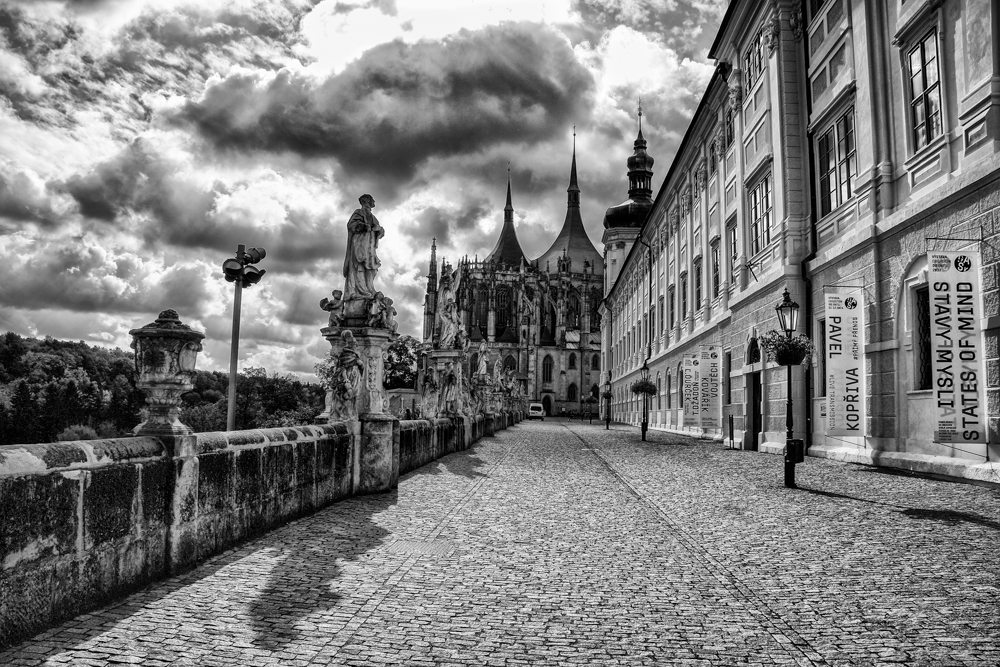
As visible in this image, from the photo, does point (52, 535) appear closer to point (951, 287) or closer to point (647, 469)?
point (951, 287)

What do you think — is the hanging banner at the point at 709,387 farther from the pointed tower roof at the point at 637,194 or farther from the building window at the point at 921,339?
the pointed tower roof at the point at 637,194

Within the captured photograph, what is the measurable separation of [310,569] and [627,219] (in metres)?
80.5

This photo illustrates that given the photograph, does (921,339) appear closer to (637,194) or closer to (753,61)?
(753,61)

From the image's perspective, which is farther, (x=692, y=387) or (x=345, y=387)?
(x=692, y=387)

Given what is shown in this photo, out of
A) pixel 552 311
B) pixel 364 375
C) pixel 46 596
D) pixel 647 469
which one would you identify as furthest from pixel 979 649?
pixel 552 311

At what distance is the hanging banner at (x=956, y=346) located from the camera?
10188 mm

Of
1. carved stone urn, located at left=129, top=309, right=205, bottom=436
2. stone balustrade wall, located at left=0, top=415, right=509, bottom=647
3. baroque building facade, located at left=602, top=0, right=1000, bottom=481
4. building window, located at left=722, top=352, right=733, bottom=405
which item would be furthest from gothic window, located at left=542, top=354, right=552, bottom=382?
carved stone urn, located at left=129, top=309, right=205, bottom=436

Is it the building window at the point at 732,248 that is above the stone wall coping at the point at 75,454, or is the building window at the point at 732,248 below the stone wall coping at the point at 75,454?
above

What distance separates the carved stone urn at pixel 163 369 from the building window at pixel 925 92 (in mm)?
12467

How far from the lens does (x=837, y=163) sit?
1694 cm

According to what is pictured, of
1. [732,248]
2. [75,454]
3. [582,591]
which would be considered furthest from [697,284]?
[75,454]

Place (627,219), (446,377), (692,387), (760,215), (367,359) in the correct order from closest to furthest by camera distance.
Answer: (367,359), (760,215), (446,377), (692,387), (627,219)

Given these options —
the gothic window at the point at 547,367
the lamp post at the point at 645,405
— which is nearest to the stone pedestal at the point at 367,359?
the lamp post at the point at 645,405

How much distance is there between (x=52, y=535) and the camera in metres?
4.09
